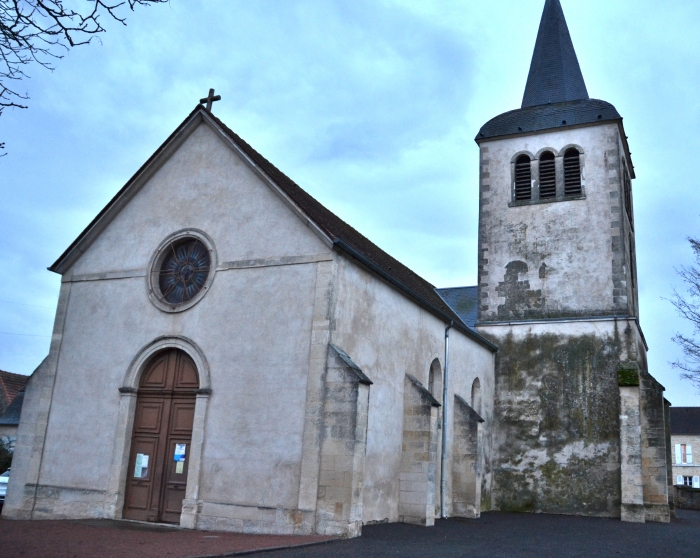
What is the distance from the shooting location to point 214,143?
1484 cm

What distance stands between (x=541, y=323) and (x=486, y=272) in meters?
2.63

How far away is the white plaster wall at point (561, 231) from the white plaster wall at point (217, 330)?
36.4 ft

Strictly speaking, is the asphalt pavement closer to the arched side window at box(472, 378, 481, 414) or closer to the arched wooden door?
the arched side window at box(472, 378, 481, 414)

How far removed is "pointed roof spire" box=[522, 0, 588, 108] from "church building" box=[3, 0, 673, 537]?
4.99m

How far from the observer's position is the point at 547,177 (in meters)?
22.9

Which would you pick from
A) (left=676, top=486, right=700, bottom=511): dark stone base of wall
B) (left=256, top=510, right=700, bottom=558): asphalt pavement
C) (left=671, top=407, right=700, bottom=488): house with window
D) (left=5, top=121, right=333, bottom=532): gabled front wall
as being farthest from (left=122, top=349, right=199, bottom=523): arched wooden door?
(left=671, top=407, right=700, bottom=488): house with window

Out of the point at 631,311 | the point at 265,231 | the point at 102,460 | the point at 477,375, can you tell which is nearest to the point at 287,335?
the point at 265,231

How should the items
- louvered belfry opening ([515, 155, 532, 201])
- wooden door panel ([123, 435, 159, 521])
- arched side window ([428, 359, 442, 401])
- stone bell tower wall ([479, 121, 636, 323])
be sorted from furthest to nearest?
louvered belfry opening ([515, 155, 532, 201]) → stone bell tower wall ([479, 121, 636, 323]) → arched side window ([428, 359, 442, 401]) → wooden door panel ([123, 435, 159, 521])

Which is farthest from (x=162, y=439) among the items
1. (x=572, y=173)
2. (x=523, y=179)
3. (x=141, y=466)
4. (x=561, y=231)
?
(x=572, y=173)

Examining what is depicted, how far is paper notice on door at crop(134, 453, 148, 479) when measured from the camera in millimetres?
13680

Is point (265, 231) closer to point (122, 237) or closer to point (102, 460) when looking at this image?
point (122, 237)

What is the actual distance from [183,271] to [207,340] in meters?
1.87

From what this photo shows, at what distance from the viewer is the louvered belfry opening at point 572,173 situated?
873 inches

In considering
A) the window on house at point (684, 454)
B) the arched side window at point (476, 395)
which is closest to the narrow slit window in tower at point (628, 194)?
the arched side window at point (476, 395)
